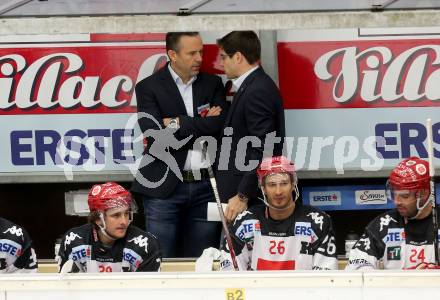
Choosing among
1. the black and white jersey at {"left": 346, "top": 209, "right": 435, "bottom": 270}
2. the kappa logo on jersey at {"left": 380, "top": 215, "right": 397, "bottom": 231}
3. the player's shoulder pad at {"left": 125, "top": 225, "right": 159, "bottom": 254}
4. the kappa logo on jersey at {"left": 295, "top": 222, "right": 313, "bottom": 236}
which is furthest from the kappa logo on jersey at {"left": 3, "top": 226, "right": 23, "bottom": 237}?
the kappa logo on jersey at {"left": 380, "top": 215, "right": 397, "bottom": 231}

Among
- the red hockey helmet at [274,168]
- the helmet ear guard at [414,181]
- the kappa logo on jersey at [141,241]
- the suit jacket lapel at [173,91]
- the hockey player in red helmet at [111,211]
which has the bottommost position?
the kappa logo on jersey at [141,241]

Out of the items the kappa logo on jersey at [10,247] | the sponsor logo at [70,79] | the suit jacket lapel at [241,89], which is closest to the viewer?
the kappa logo on jersey at [10,247]

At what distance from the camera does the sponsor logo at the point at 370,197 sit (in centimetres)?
971

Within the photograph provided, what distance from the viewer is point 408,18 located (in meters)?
7.66

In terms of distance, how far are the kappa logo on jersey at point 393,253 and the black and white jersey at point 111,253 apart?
1216mm

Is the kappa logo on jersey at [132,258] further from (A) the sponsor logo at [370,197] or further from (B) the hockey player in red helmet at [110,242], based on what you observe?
(A) the sponsor logo at [370,197]

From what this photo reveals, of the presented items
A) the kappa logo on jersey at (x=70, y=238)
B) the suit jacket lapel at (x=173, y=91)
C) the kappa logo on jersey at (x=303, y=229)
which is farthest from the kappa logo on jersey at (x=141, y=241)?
the suit jacket lapel at (x=173, y=91)

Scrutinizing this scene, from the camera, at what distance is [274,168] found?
8.16m

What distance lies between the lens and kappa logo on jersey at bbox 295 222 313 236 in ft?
26.7

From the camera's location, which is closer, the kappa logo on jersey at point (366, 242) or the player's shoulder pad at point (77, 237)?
the kappa logo on jersey at point (366, 242)

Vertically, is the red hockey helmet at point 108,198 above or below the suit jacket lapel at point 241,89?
below

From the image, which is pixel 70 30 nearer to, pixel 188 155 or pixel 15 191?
pixel 188 155

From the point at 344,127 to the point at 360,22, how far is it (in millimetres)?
1938

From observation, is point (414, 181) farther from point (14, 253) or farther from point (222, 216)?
point (14, 253)
